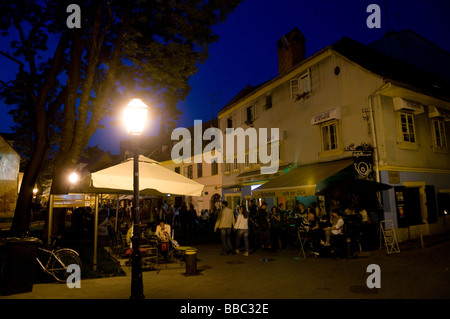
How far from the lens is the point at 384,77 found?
1134 centimetres

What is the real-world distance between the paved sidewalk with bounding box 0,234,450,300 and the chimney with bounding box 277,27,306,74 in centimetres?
1179

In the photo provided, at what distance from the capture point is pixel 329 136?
13898 mm

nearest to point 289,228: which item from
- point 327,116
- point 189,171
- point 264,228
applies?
point 264,228

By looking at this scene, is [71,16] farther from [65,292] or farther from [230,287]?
[230,287]

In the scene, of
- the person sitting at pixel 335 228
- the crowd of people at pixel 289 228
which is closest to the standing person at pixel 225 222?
the crowd of people at pixel 289 228

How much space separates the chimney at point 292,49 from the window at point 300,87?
1.49m

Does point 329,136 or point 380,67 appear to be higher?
point 380,67

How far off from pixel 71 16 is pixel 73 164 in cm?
522

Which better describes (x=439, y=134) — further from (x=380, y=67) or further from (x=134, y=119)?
(x=134, y=119)

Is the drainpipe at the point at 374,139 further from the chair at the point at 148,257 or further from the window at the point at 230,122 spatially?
the window at the point at 230,122

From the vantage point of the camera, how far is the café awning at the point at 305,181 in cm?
1128

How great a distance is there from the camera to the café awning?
11.3 m

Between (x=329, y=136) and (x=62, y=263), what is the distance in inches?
461

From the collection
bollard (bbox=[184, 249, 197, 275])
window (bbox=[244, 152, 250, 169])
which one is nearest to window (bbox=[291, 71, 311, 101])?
window (bbox=[244, 152, 250, 169])
